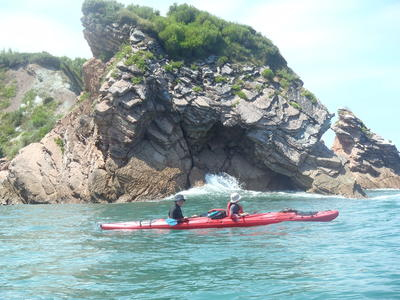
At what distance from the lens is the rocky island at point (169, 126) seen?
27734mm

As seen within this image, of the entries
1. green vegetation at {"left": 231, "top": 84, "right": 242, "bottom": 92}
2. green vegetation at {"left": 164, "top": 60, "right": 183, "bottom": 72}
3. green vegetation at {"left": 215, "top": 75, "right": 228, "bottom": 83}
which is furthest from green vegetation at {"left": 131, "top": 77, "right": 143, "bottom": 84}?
green vegetation at {"left": 231, "top": 84, "right": 242, "bottom": 92}

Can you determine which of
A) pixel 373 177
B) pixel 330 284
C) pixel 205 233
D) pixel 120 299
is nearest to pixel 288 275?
pixel 330 284

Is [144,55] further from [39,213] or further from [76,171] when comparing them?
[39,213]

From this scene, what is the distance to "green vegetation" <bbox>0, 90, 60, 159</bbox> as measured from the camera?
140ft

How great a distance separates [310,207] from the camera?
828 inches

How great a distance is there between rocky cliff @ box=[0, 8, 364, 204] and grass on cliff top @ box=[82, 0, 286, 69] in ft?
2.59

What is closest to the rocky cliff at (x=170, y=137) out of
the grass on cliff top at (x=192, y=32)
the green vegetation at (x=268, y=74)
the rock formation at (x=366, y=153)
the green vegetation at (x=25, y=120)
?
the green vegetation at (x=268, y=74)

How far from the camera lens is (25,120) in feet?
161

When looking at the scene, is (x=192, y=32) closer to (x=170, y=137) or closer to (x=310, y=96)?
(x=170, y=137)

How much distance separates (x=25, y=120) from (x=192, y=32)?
2526 cm

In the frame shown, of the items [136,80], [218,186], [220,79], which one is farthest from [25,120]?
[218,186]

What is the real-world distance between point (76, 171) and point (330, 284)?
23.2m

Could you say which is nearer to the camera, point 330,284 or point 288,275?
point 330,284

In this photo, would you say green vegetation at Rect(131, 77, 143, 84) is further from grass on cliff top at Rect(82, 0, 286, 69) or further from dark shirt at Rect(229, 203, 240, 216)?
dark shirt at Rect(229, 203, 240, 216)
